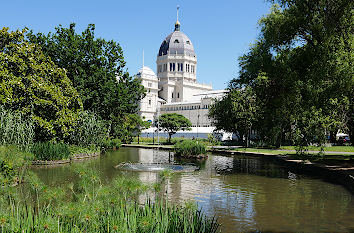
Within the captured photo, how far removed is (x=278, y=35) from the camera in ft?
63.1

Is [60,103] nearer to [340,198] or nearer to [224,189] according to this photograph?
[224,189]

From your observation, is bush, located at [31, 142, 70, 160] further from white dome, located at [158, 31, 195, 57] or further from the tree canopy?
white dome, located at [158, 31, 195, 57]

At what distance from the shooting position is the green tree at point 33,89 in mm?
17531

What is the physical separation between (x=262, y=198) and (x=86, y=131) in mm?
15081

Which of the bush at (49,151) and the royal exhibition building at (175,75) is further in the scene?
the royal exhibition building at (175,75)

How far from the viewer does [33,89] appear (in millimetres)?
18094

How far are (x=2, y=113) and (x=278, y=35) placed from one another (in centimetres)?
1492

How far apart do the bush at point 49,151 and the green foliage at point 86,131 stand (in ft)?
10.6

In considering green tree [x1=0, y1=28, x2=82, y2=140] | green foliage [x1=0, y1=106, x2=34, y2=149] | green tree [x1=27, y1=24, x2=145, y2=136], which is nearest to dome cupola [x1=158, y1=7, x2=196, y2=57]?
green tree [x1=27, y1=24, x2=145, y2=136]

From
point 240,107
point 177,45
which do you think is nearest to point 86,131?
point 240,107

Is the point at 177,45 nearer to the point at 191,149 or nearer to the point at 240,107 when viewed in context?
the point at 240,107

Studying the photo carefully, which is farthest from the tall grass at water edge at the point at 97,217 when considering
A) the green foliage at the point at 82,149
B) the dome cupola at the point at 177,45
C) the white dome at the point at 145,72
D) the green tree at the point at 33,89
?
the dome cupola at the point at 177,45

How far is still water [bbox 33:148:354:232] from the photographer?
301 inches

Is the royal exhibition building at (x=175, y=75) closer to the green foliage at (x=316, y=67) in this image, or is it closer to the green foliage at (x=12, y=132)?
the green foliage at (x=316, y=67)
